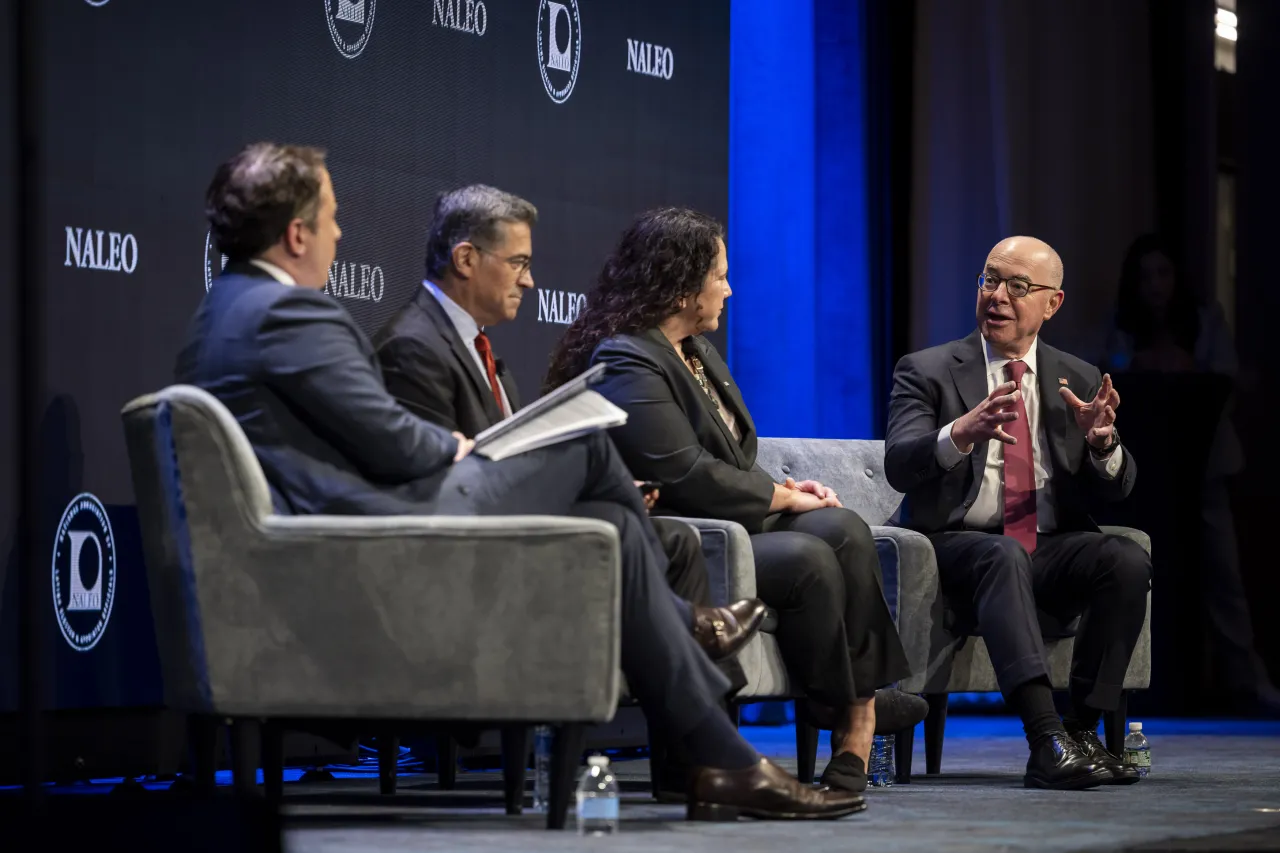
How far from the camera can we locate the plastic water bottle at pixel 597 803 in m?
3.14

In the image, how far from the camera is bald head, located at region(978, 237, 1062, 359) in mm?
4836

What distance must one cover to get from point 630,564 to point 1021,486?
1.82 meters

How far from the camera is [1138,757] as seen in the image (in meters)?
4.72

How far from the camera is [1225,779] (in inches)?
176

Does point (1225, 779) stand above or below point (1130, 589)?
below

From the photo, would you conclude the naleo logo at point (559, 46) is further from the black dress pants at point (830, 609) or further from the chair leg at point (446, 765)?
the chair leg at point (446, 765)

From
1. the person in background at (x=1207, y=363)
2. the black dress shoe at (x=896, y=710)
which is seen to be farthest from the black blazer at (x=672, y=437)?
the person in background at (x=1207, y=363)

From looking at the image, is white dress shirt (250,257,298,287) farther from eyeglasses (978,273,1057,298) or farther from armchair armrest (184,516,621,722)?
eyeglasses (978,273,1057,298)

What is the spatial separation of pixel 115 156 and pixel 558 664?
171cm

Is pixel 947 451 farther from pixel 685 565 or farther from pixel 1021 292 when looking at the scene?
pixel 685 565

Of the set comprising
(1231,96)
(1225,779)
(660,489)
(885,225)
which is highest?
(1231,96)

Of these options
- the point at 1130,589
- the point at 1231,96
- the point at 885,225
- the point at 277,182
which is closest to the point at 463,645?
the point at 277,182

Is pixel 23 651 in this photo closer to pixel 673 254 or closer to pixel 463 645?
pixel 463 645

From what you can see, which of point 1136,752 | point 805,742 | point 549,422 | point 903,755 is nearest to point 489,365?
point 549,422
